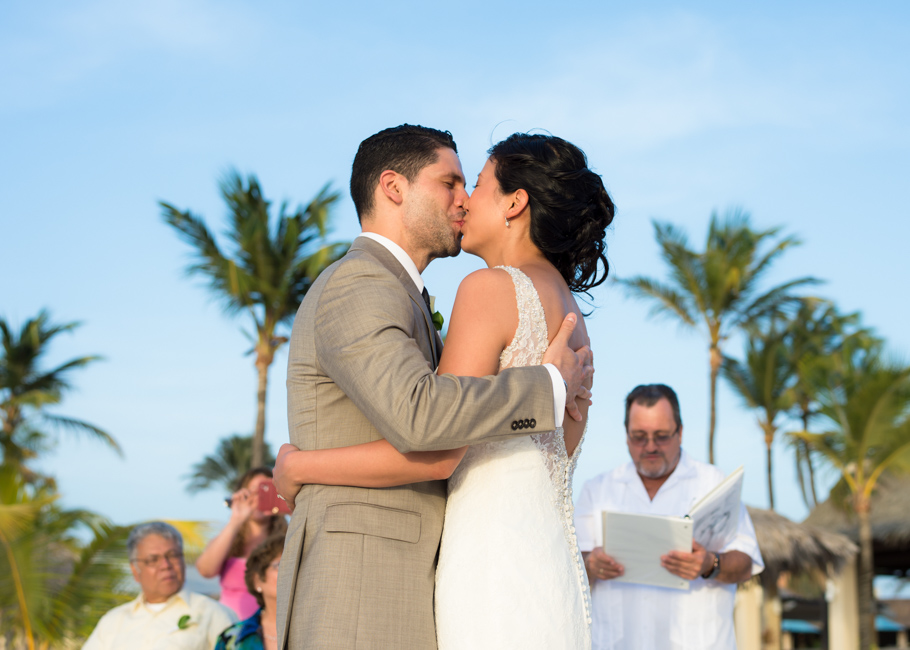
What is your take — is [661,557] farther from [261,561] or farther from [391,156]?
[391,156]

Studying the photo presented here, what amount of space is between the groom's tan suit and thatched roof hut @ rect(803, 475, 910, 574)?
74.5 feet

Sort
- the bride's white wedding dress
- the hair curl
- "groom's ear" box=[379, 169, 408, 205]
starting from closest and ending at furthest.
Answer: the bride's white wedding dress
"groom's ear" box=[379, 169, 408, 205]
the hair curl

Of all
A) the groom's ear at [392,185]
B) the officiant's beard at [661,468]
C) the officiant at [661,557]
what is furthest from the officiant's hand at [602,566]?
the groom's ear at [392,185]

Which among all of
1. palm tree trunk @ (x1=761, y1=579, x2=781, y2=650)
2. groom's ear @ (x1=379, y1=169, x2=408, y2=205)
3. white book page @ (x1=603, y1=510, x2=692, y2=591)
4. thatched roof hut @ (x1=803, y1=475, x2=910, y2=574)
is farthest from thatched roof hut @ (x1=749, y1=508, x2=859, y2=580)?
groom's ear @ (x1=379, y1=169, x2=408, y2=205)

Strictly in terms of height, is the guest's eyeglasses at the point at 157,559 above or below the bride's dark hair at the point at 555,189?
below

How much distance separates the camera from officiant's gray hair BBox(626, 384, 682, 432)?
4.98 meters

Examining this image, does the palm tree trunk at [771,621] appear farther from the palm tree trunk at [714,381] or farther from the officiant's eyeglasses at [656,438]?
the officiant's eyeglasses at [656,438]

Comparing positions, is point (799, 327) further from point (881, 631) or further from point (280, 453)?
point (280, 453)

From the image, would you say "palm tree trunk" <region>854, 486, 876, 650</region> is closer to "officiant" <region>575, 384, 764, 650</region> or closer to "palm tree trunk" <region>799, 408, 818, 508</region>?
"palm tree trunk" <region>799, 408, 818, 508</region>

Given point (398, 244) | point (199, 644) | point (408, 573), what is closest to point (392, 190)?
point (398, 244)

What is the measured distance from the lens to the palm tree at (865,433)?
68.2 ft

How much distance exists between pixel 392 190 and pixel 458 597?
4.56 ft

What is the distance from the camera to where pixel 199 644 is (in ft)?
18.9

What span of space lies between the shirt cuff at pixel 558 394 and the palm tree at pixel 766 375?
2684 cm
